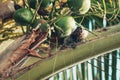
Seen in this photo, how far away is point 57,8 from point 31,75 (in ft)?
1.06

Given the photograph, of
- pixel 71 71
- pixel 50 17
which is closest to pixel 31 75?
pixel 50 17

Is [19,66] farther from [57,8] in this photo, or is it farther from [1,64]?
[57,8]

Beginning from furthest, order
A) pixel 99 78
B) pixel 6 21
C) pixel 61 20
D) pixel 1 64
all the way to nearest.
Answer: pixel 99 78
pixel 6 21
pixel 1 64
pixel 61 20

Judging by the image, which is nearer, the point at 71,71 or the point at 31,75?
the point at 31,75

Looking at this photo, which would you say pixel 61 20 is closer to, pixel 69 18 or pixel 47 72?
pixel 69 18

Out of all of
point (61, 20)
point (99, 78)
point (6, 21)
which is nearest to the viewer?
point (61, 20)

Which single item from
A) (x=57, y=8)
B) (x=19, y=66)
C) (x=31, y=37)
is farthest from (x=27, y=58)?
(x=57, y=8)

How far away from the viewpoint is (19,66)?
4.89 feet

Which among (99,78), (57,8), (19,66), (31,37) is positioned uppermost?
(57,8)

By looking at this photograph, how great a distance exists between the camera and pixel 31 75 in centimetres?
152

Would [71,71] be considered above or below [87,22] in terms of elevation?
below

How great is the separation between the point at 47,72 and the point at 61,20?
0.32 m

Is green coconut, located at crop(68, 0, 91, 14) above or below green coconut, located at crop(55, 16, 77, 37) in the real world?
above

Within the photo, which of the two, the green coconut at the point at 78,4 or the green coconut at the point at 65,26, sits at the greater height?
the green coconut at the point at 78,4
